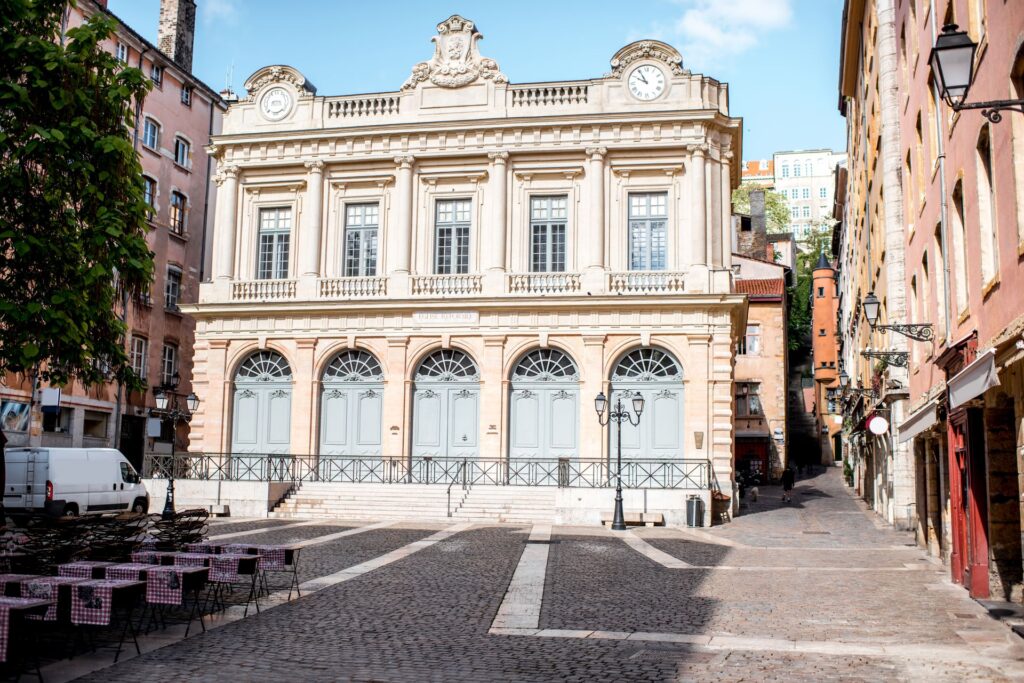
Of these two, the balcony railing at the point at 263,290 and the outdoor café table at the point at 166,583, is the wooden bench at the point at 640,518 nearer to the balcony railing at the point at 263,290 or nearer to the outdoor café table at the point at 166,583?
the balcony railing at the point at 263,290

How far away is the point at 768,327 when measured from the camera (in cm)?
4809

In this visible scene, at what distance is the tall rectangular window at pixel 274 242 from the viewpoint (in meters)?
31.4

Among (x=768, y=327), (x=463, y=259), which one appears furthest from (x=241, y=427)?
(x=768, y=327)

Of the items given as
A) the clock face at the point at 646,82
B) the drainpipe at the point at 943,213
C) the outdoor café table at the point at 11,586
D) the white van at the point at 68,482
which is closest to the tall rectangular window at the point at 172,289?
the white van at the point at 68,482

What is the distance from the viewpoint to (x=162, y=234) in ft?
119

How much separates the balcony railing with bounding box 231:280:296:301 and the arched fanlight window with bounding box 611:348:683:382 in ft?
34.9

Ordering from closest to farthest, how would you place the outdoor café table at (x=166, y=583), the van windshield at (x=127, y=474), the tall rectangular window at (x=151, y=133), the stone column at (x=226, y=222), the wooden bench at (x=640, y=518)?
the outdoor café table at (x=166, y=583), the wooden bench at (x=640, y=518), the van windshield at (x=127, y=474), the stone column at (x=226, y=222), the tall rectangular window at (x=151, y=133)

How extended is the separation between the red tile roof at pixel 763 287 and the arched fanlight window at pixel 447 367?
2268cm

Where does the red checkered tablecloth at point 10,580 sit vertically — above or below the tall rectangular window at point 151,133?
A: below

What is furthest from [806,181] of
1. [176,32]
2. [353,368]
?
[353,368]

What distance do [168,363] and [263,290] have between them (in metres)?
7.70

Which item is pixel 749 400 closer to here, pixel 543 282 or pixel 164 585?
pixel 543 282

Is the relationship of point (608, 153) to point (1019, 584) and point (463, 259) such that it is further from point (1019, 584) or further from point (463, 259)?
point (1019, 584)

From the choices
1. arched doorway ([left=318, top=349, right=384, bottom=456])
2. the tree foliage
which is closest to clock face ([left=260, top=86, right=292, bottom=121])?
arched doorway ([left=318, top=349, right=384, bottom=456])
